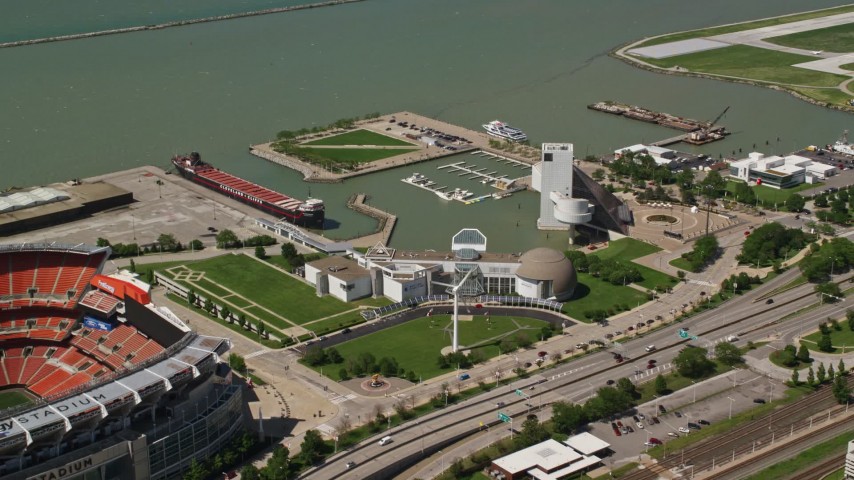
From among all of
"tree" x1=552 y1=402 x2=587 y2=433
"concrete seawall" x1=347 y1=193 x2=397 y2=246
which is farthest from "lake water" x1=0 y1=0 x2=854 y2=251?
"tree" x1=552 y1=402 x2=587 y2=433

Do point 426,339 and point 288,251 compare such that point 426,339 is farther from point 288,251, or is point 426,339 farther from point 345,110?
point 345,110

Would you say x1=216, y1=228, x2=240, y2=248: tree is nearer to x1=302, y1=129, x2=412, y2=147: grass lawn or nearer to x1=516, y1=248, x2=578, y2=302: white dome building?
x1=516, y1=248, x2=578, y2=302: white dome building

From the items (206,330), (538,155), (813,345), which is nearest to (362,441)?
(206,330)

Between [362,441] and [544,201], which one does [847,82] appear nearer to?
[544,201]

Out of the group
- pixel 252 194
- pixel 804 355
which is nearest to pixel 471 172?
pixel 252 194

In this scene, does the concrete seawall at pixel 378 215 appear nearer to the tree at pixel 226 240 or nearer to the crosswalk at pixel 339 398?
the tree at pixel 226 240

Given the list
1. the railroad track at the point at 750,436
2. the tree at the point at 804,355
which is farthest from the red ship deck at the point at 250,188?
the railroad track at the point at 750,436
